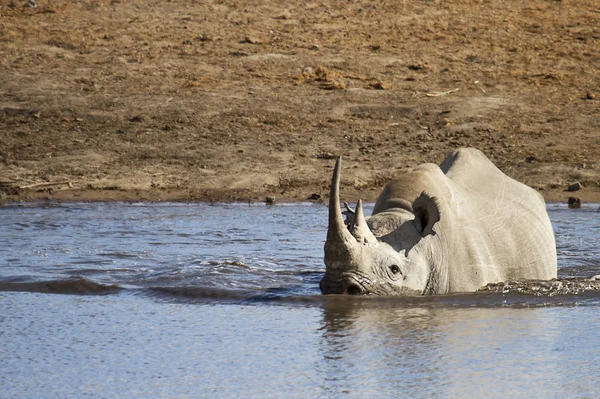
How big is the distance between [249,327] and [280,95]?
759 cm

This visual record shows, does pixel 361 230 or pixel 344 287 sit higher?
pixel 361 230

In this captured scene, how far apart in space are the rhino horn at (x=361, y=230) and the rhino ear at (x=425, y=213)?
42 cm

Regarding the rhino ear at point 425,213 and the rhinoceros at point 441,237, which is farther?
the rhino ear at point 425,213

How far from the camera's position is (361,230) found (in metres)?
7.39

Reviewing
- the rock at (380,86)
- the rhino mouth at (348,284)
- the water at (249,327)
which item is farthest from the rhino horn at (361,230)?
the rock at (380,86)

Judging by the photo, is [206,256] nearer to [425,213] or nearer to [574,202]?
[425,213]

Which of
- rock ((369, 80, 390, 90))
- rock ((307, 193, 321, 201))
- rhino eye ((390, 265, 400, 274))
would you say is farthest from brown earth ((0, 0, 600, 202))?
rhino eye ((390, 265, 400, 274))

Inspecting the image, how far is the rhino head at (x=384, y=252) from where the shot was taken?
728 cm

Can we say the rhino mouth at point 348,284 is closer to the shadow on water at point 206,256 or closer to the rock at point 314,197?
the shadow on water at point 206,256

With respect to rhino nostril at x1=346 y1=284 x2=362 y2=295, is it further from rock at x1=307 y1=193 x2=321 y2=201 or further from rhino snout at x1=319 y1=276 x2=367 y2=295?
rock at x1=307 y1=193 x2=321 y2=201

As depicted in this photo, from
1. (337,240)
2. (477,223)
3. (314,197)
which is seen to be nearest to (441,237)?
(477,223)

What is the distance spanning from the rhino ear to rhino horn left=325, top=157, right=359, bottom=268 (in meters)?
0.60

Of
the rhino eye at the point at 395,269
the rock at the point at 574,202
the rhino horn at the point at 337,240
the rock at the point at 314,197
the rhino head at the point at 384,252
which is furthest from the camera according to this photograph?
the rock at the point at 314,197

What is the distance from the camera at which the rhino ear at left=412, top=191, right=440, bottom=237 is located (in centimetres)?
769
